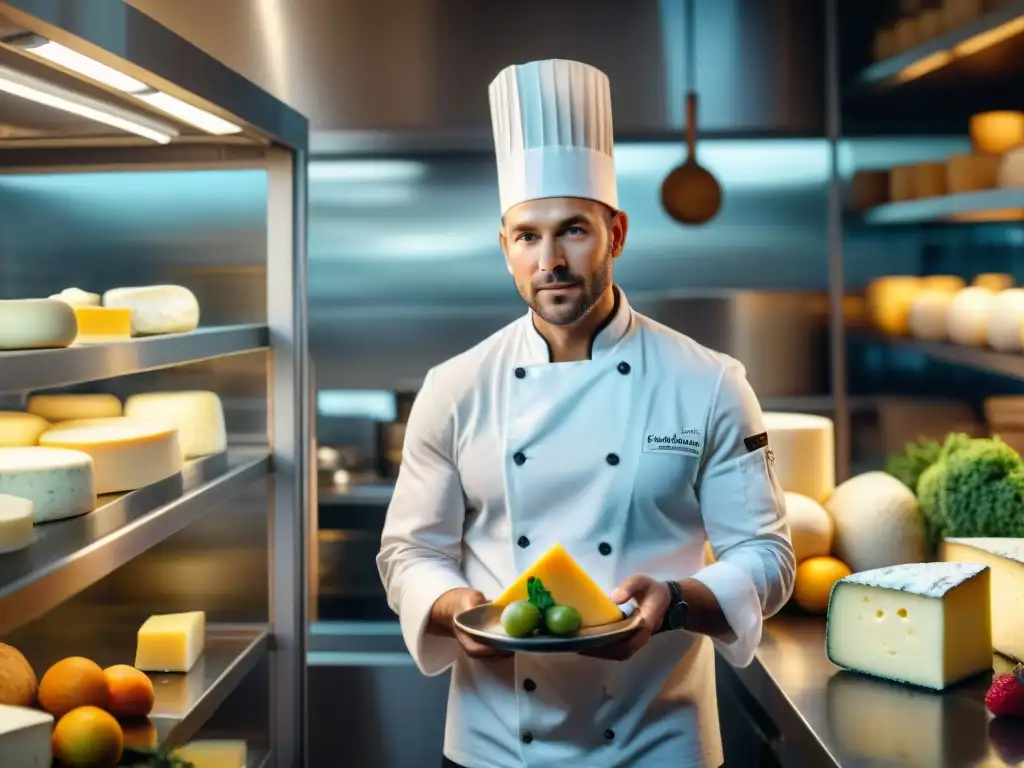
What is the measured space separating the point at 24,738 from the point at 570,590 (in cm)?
74

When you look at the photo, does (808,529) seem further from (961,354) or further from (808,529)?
(961,354)

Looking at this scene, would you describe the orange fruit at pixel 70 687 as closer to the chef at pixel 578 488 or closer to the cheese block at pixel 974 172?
the chef at pixel 578 488

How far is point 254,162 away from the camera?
7.80ft

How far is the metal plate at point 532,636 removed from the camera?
1.59 meters

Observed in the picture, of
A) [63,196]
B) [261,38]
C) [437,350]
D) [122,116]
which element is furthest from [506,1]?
[122,116]

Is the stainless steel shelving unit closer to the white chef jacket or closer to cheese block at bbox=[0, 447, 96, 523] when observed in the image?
cheese block at bbox=[0, 447, 96, 523]

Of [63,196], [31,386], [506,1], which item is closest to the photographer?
[31,386]

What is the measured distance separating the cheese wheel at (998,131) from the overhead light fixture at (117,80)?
1.70 m

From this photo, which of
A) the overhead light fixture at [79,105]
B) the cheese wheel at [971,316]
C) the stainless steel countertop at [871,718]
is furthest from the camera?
the cheese wheel at [971,316]

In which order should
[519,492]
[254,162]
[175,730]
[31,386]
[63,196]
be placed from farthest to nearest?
[63,196] → [254,162] → [519,492] → [175,730] → [31,386]

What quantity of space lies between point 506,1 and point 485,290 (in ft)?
2.88

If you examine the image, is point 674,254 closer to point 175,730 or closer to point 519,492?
point 519,492

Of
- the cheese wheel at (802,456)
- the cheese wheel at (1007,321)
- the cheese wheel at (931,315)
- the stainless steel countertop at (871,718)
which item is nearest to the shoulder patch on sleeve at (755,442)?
the stainless steel countertop at (871,718)

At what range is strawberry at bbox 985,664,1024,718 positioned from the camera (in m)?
1.79
